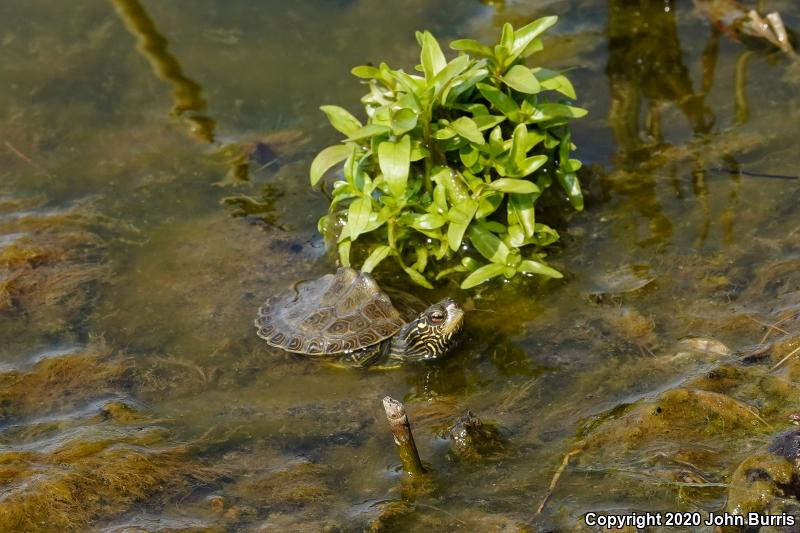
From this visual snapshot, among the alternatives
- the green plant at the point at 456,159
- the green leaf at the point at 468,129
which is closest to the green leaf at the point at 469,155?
the green plant at the point at 456,159

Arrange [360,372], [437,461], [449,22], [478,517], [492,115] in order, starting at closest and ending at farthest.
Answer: [478,517] < [437,461] < [360,372] < [492,115] < [449,22]

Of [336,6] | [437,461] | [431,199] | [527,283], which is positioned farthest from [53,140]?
[437,461]

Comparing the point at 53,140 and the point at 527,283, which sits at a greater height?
the point at 53,140

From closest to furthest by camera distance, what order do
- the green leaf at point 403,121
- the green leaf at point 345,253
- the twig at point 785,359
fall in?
the twig at point 785,359
the green leaf at point 403,121
the green leaf at point 345,253

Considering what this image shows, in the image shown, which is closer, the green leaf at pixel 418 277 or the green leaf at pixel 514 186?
the green leaf at pixel 514 186

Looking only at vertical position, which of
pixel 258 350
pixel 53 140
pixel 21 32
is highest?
pixel 21 32

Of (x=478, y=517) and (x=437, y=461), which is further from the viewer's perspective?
(x=437, y=461)

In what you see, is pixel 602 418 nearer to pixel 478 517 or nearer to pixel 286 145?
pixel 478 517

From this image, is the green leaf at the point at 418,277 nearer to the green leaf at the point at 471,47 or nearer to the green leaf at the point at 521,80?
the green leaf at the point at 521,80

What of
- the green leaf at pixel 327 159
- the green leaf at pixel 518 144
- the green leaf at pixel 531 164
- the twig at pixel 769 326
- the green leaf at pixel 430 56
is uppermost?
the green leaf at pixel 430 56
